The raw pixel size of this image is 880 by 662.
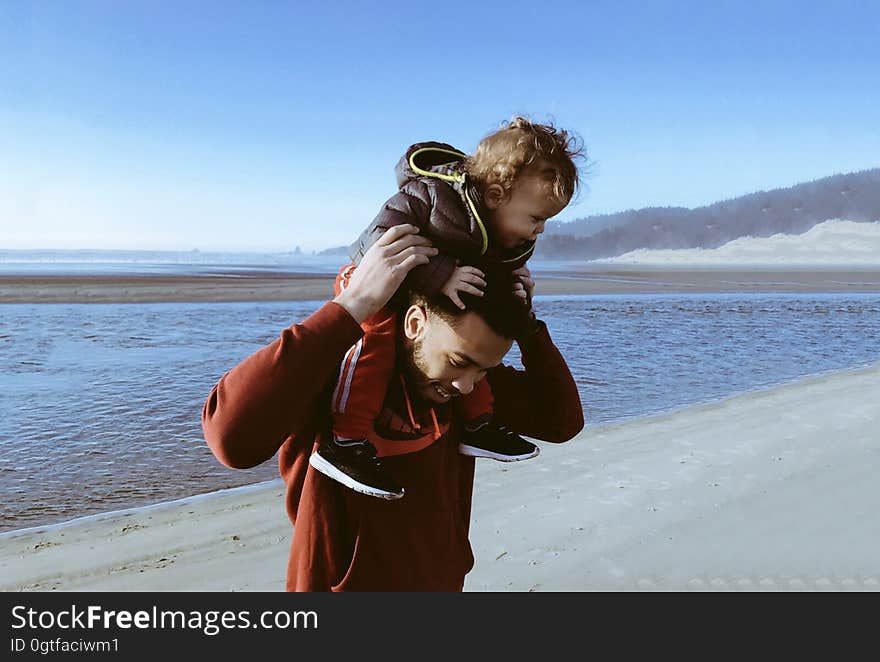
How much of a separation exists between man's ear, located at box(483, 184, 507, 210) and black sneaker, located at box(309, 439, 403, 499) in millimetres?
846

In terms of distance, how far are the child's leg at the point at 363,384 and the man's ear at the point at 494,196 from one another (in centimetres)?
60

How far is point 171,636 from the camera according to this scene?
1.75 m

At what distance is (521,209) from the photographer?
83.4 inches

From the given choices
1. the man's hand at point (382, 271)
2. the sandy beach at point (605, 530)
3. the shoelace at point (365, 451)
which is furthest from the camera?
the sandy beach at point (605, 530)

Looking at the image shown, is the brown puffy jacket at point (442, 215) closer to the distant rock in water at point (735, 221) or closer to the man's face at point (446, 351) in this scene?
the man's face at point (446, 351)

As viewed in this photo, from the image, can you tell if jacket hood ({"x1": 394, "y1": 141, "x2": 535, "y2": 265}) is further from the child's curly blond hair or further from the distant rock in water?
the distant rock in water

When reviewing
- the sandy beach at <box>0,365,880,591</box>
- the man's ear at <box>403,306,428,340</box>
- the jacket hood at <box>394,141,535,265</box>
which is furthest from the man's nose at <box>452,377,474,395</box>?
the sandy beach at <box>0,365,880,591</box>

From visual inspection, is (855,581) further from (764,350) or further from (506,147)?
(764,350)

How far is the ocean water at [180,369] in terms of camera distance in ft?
18.6

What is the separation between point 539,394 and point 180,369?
886 cm

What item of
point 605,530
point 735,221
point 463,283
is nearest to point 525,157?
point 463,283

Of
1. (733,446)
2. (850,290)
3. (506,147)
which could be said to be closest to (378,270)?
(506,147)

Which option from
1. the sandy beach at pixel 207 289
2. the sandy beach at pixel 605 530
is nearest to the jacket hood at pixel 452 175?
the sandy beach at pixel 605 530

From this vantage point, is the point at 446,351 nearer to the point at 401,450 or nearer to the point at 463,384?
the point at 463,384
